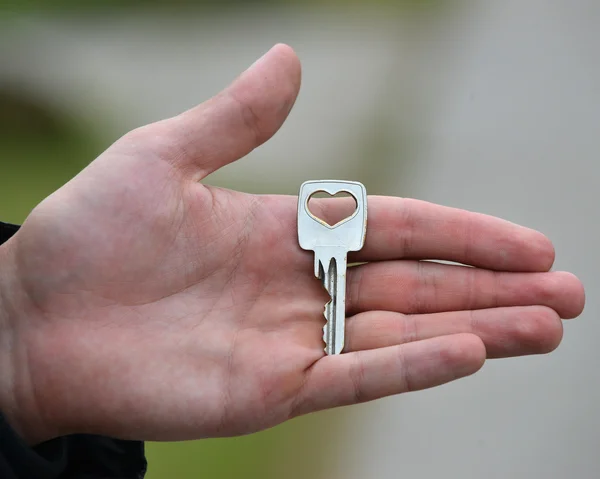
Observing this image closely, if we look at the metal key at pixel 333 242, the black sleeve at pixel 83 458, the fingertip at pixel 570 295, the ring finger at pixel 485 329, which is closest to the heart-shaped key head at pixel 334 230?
the metal key at pixel 333 242

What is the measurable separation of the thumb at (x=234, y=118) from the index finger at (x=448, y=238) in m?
0.36

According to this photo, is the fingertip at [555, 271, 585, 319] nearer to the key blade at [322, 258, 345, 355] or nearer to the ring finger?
the ring finger

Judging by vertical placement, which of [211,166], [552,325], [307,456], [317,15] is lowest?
[307,456]

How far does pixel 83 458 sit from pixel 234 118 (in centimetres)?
93

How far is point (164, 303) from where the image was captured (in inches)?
62.2

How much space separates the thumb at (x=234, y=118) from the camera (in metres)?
1.63

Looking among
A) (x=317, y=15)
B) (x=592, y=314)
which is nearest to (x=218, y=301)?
(x=592, y=314)

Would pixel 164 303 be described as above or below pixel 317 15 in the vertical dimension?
below

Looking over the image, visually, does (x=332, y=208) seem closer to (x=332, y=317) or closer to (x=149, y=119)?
(x=332, y=317)

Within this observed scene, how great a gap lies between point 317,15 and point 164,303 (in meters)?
2.46

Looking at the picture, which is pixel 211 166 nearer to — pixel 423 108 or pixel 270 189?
pixel 270 189

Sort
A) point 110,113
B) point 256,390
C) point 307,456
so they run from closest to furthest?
point 256,390
point 307,456
point 110,113

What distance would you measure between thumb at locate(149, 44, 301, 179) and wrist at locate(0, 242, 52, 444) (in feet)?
1.57

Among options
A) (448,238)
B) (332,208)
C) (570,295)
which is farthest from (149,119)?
(570,295)
